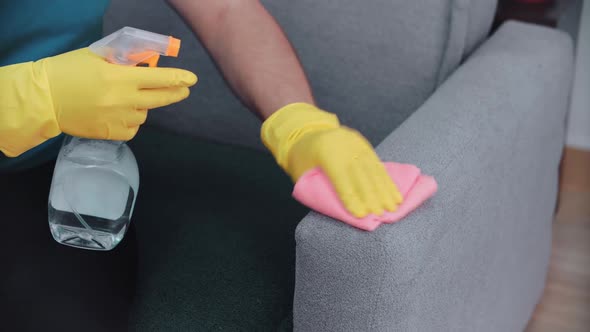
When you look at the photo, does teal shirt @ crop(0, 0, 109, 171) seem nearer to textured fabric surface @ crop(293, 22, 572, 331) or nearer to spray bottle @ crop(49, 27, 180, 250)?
spray bottle @ crop(49, 27, 180, 250)

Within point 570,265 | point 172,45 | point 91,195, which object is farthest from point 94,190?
point 570,265

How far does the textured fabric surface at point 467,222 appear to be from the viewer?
964mm

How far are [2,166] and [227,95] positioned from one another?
19.4 inches

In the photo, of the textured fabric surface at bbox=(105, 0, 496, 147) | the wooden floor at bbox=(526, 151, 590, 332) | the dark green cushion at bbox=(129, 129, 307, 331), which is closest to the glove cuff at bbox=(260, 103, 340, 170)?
the dark green cushion at bbox=(129, 129, 307, 331)

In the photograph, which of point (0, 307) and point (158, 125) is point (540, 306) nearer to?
point (158, 125)

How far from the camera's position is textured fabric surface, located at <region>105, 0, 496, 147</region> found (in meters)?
1.40

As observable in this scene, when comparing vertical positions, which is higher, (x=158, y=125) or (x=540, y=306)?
(x=158, y=125)

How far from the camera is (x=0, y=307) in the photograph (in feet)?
3.60

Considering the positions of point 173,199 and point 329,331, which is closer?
point 329,331

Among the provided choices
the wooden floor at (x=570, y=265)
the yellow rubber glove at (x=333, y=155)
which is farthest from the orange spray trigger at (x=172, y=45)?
the wooden floor at (x=570, y=265)

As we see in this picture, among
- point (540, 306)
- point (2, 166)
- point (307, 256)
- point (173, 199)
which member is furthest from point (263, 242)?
point (540, 306)

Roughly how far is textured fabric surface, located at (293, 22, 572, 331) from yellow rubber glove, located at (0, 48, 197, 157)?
1.05 ft

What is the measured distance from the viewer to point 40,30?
1258 millimetres

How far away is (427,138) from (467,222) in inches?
5.3
